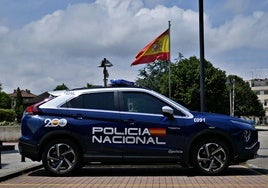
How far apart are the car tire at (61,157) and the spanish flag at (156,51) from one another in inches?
318

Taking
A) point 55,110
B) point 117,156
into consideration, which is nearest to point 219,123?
point 117,156

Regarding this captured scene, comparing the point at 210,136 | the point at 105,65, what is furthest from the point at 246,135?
the point at 105,65

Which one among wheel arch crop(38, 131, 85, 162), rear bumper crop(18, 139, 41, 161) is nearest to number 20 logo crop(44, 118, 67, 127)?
wheel arch crop(38, 131, 85, 162)

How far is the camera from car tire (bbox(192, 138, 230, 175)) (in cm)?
1087

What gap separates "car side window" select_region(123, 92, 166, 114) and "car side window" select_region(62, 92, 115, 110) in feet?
1.04

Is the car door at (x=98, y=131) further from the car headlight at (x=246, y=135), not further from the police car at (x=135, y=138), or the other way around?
the car headlight at (x=246, y=135)

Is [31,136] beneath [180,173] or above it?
above

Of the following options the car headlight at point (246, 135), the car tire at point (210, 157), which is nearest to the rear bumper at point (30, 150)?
the car tire at point (210, 157)

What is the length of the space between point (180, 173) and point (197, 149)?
812 mm

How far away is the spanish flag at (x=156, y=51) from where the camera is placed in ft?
61.4

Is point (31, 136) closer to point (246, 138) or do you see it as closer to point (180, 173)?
point (180, 173)

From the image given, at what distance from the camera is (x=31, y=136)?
36.3 feet

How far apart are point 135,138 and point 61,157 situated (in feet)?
5.21

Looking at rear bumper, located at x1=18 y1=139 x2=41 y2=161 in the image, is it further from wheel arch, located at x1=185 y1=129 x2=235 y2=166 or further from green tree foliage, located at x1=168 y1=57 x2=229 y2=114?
green tree foliage, located at x1=168 y1=57 x2=229 y2=114
